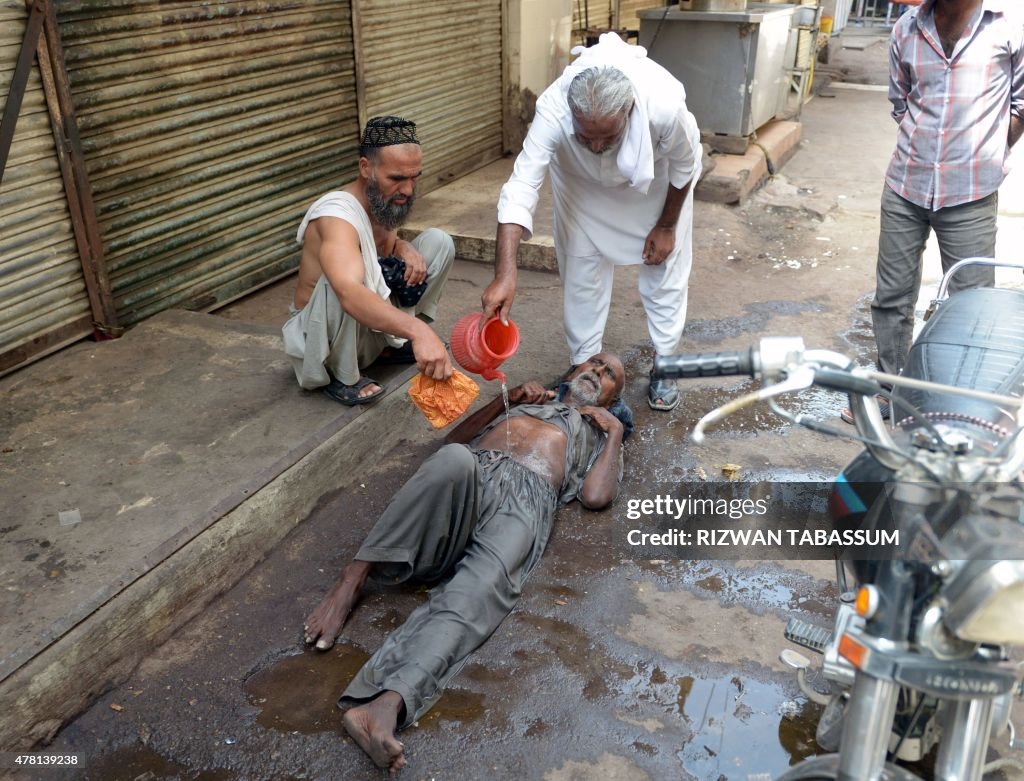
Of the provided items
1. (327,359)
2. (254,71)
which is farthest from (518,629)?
(254,71)

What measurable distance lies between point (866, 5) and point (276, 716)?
21917 mm

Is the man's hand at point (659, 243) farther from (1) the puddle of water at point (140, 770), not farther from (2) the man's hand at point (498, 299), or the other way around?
(1) the puddle of water at point (140, 770)

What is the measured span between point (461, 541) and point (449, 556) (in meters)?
0.07

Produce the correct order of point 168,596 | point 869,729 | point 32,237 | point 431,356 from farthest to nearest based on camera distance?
point 32,237 → point 431,356 → point 168,596 → point 869,729

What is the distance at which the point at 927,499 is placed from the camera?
5.76 ft

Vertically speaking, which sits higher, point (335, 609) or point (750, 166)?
point (750, 166)

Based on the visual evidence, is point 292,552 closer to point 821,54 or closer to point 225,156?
point 225,156

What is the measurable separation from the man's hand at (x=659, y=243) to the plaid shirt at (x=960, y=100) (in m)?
1.06

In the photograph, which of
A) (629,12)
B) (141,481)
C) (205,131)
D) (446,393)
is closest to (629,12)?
(629,12)

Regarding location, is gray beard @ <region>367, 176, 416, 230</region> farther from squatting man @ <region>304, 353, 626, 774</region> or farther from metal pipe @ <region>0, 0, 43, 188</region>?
metal pipe @ <region>0, 0, 43, 188</region>

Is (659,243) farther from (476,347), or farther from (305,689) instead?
(305,689)

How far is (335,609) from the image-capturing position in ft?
9.20

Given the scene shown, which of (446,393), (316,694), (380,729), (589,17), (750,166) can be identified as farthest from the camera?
(589,17)

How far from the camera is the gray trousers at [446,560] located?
2508mm
